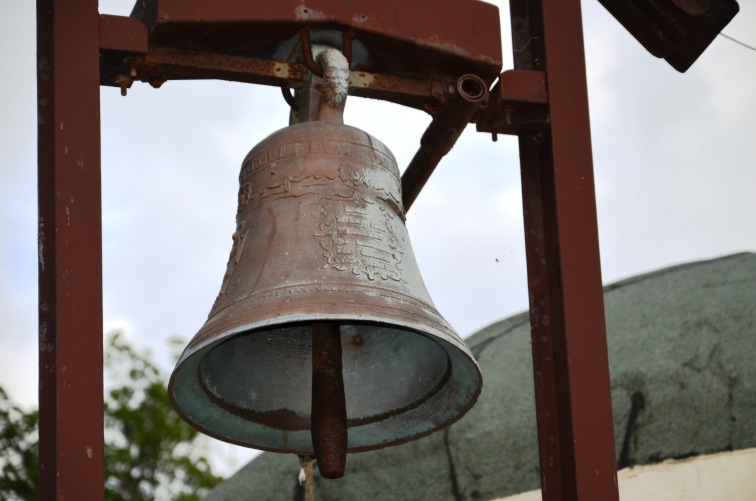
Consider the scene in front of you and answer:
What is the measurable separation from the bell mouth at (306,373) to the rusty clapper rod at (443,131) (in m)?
0.32

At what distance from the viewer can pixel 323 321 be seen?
383 cm

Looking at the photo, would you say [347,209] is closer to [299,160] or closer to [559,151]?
[299,160]

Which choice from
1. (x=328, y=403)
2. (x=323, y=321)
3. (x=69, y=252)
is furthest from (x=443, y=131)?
(x=69, y=252)

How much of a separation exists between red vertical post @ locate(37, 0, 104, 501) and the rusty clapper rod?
780 mm

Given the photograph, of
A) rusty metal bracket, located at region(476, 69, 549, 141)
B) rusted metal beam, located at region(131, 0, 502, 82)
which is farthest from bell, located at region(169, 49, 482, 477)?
rusty metal bracket, located at region(476, 69, 549, 141)

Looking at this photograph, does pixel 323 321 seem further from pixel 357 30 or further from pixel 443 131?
pixel 357 30

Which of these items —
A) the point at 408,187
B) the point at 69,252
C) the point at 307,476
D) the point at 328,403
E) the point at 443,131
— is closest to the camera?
the point at 69,252

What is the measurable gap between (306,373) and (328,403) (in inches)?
17.6

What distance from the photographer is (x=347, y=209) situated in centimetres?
383

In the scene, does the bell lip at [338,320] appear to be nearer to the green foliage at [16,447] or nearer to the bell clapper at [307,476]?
the bell clapper at [307,476]

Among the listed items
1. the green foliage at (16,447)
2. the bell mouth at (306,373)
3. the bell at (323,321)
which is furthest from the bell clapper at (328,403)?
the green foliage at (16,447)

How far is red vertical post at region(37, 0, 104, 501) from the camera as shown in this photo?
3.50 meters

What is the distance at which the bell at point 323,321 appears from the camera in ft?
12.1

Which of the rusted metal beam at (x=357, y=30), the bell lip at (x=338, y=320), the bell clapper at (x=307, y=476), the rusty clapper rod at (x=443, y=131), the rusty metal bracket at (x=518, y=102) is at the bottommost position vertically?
the bell clapper at (x=307, y=476)
